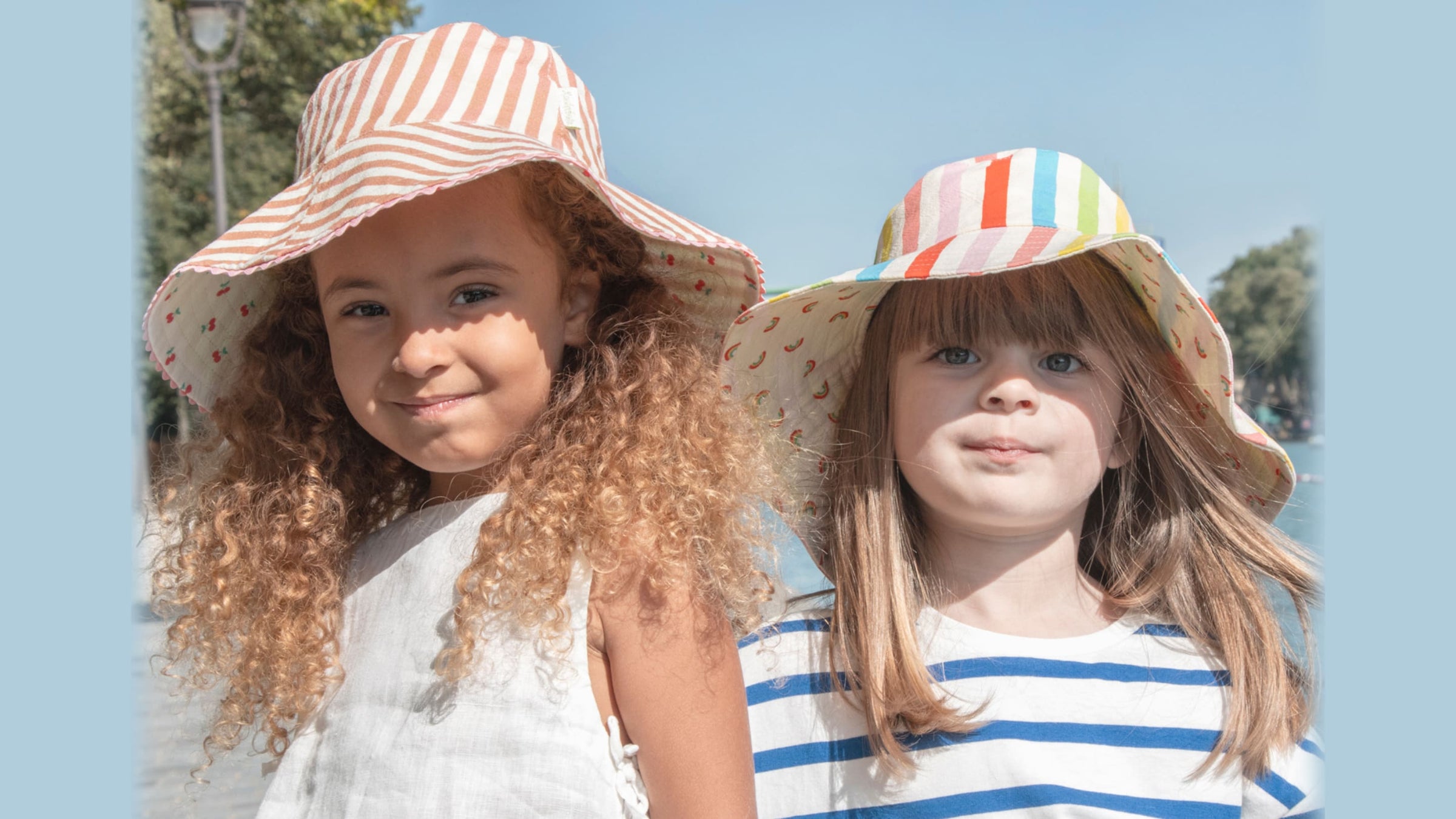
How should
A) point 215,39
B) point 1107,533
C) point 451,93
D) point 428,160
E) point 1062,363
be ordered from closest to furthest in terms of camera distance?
point 428,160, point 451,93, point 1062,363, point 1107,533, point 215,39

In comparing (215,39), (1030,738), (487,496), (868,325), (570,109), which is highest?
(215,39)

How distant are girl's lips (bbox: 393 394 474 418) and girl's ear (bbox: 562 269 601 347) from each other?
203 mm

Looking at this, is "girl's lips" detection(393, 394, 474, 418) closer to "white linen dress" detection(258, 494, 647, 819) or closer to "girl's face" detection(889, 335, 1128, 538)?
"white linen dress" detection(258, 494, 647, 819)

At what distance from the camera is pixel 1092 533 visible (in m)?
1.86

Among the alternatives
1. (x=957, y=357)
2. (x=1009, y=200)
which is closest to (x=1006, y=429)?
(x=957, y=357)

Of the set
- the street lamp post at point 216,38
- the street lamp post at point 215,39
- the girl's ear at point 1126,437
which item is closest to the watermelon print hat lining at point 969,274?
the girl's ear at point 1126,437

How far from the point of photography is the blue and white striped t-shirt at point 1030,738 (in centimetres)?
157

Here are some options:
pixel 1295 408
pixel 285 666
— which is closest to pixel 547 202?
pixel 285 666

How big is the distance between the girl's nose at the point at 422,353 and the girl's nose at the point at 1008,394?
2.48 feet

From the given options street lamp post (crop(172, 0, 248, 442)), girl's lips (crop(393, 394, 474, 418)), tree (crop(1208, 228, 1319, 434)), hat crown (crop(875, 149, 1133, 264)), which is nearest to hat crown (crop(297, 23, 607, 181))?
girl's lips (crop(393, 394, 474, 418))

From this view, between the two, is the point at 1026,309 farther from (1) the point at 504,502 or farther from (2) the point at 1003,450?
(1) the point at 504,502

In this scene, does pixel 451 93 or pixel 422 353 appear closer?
pixel 422 353

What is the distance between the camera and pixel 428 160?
1.42m

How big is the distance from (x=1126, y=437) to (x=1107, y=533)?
0.64 feet
